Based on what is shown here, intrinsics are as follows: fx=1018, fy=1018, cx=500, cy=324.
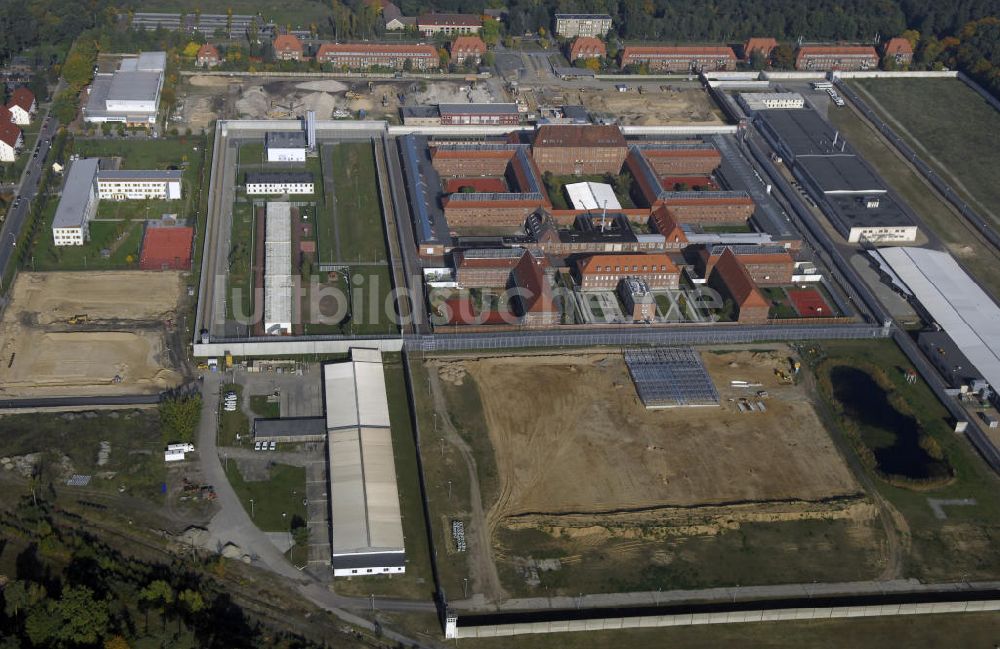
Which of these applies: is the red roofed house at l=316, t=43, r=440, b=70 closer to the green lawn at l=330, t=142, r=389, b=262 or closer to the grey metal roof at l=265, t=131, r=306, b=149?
the grey metal roof at l=265, t=131, r=306, b=149

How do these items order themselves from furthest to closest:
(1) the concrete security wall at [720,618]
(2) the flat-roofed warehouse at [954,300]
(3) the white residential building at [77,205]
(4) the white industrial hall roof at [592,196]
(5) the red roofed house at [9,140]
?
(5) the red roofed house at [9,140] < (4) the white industrial hall roof at [592,196] < (3) the white residential building at [77,205] < (2) the flat-roofed warehouse at [954,300] < (1) the concrete security wall at [720,618]

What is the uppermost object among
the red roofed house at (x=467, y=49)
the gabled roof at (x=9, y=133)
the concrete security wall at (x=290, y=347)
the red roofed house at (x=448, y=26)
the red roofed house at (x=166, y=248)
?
the red roofed house at (x=448, y=26)

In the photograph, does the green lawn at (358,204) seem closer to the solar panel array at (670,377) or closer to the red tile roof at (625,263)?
the red tile roof at (625,263)

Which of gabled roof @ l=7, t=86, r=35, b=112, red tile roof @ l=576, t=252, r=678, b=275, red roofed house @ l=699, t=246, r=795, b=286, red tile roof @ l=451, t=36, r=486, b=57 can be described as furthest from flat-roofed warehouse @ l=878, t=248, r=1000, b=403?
gabled roof @ l=7, t=86, r=35, b=112

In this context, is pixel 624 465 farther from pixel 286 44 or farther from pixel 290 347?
pixel 286 44

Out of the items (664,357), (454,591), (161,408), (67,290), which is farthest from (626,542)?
(67,290)

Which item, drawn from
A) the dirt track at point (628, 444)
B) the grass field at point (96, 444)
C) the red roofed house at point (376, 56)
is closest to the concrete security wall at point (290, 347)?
the dirt track at point (628, 444)
